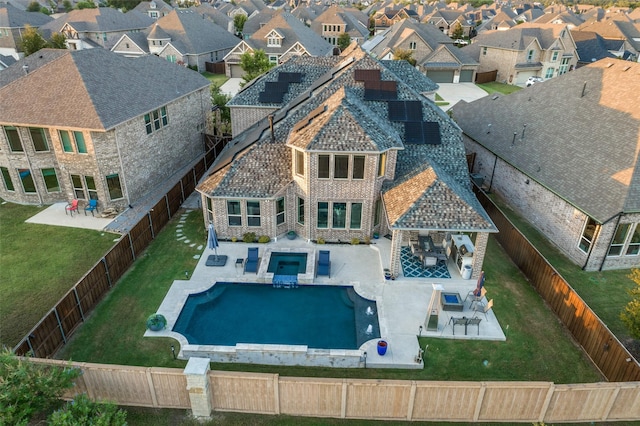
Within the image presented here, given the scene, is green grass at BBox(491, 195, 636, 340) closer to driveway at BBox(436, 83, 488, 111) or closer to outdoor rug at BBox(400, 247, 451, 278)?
outdoor rug at BBox(400, 247, 451, 278)

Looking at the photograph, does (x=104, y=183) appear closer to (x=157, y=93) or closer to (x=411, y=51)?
(x=157, y=93)

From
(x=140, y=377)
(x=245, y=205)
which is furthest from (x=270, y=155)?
(x=140, y=377)

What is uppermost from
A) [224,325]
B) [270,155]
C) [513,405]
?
[270,155]

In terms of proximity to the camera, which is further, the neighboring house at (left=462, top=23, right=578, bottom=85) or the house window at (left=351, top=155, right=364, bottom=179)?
the neighboring house at (left=462, top=23, right=578, bottom=85)

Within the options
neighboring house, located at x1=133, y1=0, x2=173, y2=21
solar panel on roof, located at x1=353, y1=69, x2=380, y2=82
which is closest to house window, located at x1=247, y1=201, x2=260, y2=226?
solar panel on roof, located at x1=353, y1=69, x2=380, y2=82

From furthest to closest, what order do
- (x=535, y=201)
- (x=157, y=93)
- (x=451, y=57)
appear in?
(x=451, y=57) → (x=157, y=93) → (x=535, y=201)

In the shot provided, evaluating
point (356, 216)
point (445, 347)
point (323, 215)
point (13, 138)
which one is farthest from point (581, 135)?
point (13, 138)

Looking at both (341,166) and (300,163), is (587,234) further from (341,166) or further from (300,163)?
(300,163)
